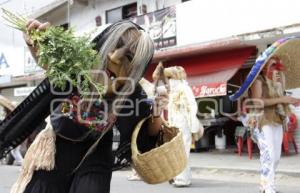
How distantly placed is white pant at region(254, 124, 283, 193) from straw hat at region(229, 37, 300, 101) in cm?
58

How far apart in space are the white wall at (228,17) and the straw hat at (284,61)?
5.09m

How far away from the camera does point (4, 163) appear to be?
14422 mm

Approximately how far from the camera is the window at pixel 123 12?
18.5 m

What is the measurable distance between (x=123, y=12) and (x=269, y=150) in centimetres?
1306

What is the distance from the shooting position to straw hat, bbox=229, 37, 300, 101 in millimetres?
6520

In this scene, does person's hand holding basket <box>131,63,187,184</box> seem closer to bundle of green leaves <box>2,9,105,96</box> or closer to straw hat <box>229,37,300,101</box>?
bundle of green leaves <box>2,9,105,96</box>

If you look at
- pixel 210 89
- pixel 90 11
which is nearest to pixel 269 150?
pixel 210 89

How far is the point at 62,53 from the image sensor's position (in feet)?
8.25

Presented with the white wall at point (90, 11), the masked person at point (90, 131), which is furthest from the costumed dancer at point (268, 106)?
the white wall at point (90, 11)

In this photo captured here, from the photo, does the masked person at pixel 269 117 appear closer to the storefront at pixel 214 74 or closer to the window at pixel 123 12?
the storefront at pixel 214 74

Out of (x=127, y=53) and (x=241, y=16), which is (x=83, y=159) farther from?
(x=241, y=16)

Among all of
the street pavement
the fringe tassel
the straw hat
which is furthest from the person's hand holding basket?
the street pavement

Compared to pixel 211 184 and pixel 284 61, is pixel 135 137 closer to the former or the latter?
pixel 284 61

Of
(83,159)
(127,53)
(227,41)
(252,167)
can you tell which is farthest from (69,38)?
(227,41)
